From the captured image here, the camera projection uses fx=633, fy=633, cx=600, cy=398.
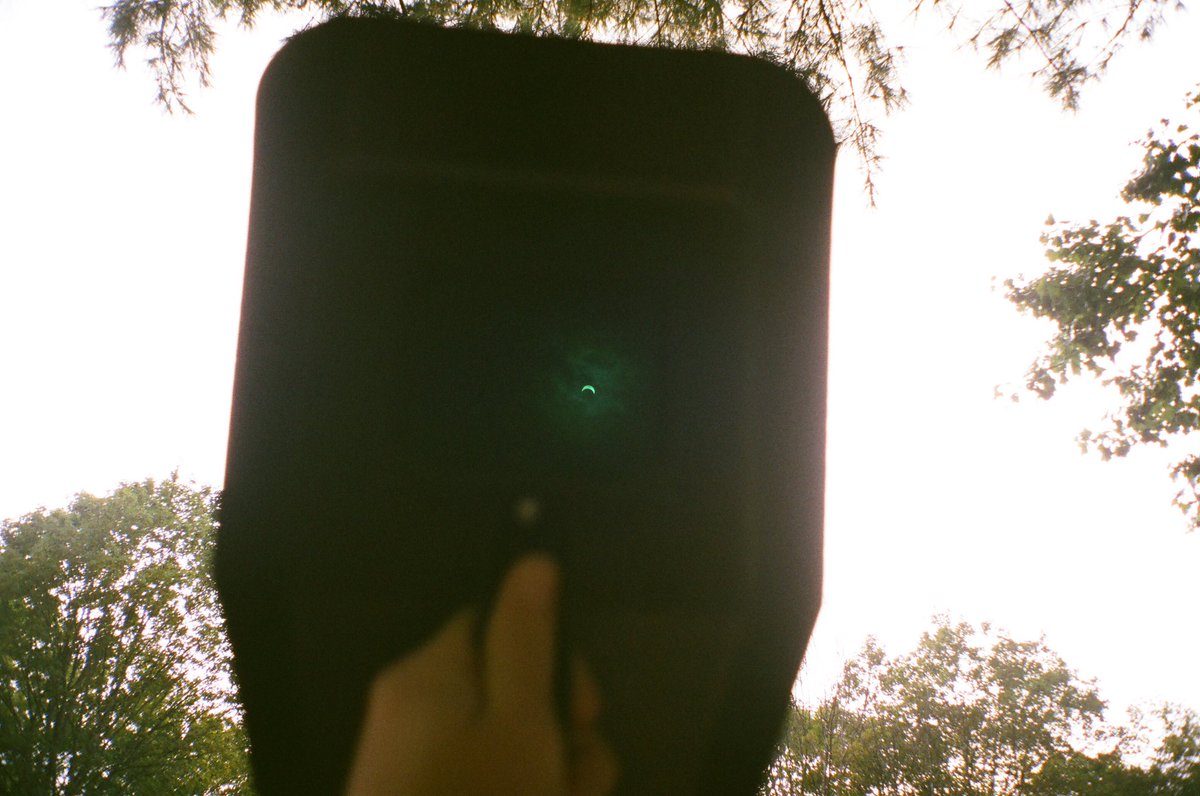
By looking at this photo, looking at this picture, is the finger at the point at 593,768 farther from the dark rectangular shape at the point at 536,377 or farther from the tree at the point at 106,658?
the tree at the point at 106,658

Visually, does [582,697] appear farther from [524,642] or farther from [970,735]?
[970,735]

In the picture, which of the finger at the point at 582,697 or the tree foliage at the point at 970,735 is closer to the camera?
the finger at the point at 582,697

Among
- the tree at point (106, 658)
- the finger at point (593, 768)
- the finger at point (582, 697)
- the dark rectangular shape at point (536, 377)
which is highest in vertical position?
the tree at point (106, 658)

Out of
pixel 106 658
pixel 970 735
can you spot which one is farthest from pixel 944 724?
pixel 106 658

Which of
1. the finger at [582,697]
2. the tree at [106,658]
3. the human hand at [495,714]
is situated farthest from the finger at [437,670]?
the tree at [106,658]

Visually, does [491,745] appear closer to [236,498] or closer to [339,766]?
A: [339,766]
